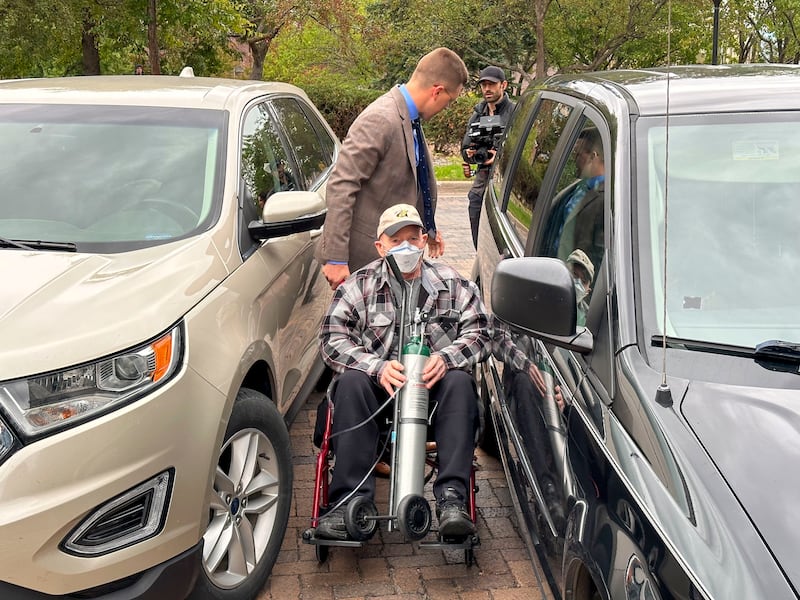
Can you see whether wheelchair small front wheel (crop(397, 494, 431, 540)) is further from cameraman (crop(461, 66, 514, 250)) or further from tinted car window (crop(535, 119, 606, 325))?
cameraman (crop(461, 66, 514, 250))

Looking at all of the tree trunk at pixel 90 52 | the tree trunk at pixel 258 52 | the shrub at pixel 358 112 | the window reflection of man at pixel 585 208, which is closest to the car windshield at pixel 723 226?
the window reflection of man at pixel 585 208

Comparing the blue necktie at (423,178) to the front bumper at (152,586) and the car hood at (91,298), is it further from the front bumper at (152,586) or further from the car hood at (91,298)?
the front bumper at (152,586)

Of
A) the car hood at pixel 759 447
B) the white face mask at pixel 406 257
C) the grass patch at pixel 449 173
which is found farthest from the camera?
the grass patch at pixel 449 173

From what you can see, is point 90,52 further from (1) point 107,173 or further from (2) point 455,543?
(2) point 455,543

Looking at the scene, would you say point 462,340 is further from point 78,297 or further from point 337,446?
point 78,297

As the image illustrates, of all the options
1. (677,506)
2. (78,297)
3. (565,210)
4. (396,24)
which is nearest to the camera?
(677,506)

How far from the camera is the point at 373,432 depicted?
11.7 feet

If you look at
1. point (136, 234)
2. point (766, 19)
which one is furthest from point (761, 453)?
point (766, 19)

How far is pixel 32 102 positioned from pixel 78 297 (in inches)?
64.0

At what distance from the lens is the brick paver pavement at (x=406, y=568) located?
3.52 metres

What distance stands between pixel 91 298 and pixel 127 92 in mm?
1710

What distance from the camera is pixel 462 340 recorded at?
3709 mm

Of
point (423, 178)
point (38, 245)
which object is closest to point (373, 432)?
point (38, 245)

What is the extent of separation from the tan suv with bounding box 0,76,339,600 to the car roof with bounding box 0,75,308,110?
0.04 ft
